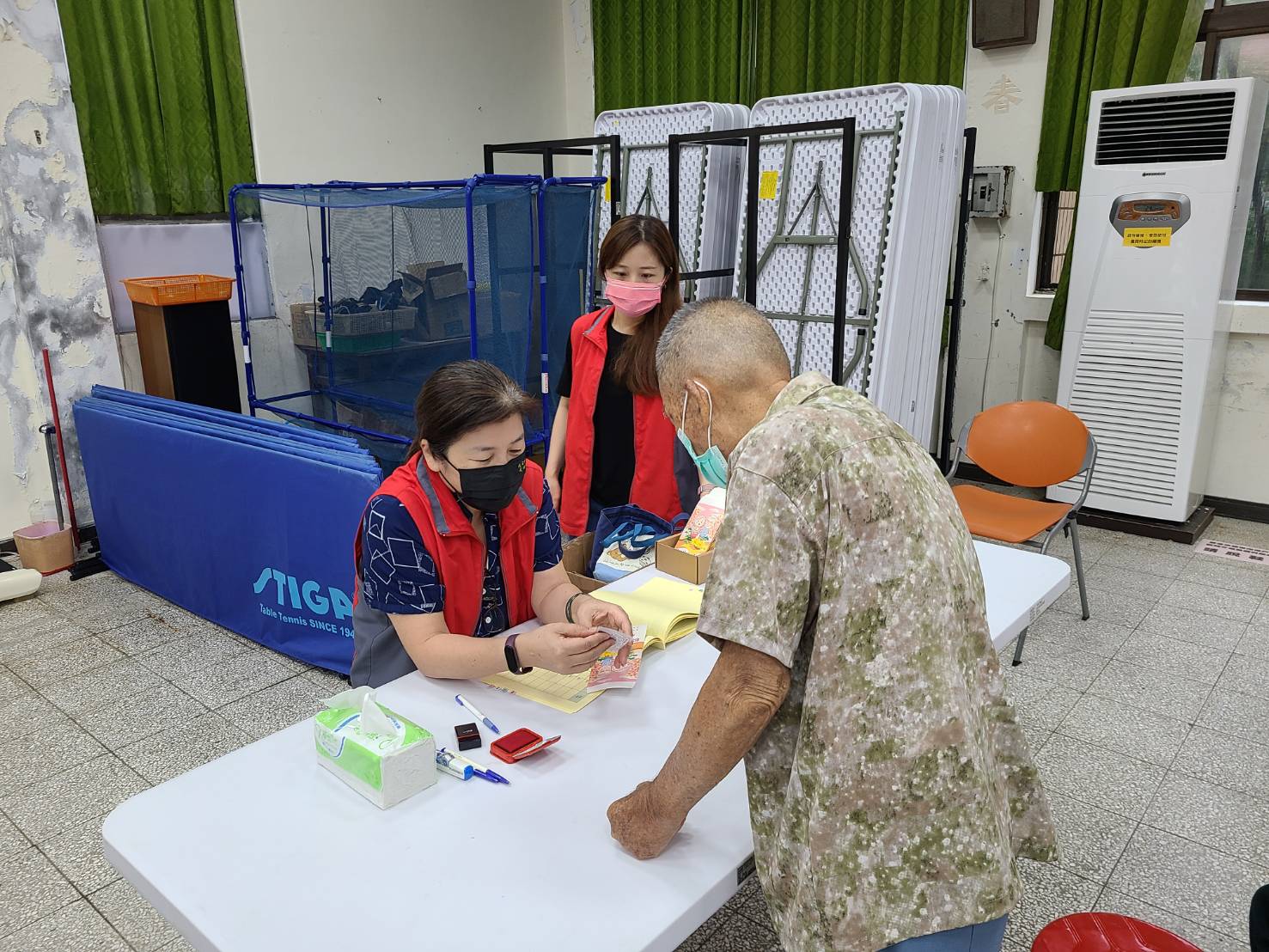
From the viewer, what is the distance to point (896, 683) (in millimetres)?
902

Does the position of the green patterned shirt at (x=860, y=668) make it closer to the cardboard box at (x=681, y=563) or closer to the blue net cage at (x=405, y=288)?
the cardboard box at (x=681, y=563)

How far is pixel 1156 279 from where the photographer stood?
4.16 meters

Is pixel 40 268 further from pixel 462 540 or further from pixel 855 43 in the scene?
pixel 855 43

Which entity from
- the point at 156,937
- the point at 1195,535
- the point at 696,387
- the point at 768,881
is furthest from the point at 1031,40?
the point at 156,937

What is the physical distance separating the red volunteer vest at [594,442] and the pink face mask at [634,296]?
0.07 meters

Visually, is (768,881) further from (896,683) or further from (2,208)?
(2,208)

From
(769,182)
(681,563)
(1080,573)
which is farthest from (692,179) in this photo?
(681,563)

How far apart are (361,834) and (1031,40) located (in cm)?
490

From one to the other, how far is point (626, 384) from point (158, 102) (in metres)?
3.50

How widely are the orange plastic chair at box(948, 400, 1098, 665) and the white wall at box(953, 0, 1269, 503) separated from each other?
4.85 ft

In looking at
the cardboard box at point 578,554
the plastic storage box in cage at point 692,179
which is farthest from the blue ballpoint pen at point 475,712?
the plastic storage box in cage at point 692,179

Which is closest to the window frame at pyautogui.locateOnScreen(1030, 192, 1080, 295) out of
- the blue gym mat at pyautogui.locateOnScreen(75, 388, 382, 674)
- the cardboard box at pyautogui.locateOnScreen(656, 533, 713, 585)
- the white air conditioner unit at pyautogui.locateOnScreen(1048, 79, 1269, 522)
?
the white air conditioner unit at pyautogui.locateOnScreen(1048, 79, 1269, 522)

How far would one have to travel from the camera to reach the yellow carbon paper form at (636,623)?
1483 mm

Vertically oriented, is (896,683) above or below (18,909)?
above
